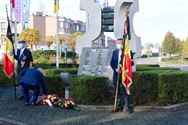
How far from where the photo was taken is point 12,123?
804 cm

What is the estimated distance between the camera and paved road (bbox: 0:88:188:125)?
26.6 feet

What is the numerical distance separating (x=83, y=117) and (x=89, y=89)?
1317 millimetres

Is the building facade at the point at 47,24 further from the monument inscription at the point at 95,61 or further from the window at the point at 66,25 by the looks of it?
the monument inscription at the point at 95,61

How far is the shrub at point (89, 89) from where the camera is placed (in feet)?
32.2

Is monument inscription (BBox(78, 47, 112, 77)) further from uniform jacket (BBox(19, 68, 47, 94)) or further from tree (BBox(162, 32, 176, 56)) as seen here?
tree (BBox(162, 32, 176, 56))

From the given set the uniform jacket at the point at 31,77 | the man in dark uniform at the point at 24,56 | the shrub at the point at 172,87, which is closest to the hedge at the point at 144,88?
the shrub at the point at 172,87

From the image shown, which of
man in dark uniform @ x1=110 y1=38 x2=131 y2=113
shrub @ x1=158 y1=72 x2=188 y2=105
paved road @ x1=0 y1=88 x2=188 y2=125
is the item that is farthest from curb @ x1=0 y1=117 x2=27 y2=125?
shrub @ x1=158 y1=72 x2=188 y2=105

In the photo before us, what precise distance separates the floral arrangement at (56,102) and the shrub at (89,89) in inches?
10.5

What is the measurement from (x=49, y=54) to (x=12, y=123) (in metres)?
29.6

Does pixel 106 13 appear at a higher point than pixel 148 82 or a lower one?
higher

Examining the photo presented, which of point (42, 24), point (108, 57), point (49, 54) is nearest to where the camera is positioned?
point (108, 57)

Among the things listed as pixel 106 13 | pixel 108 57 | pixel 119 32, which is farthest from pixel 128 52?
pixel 106 13

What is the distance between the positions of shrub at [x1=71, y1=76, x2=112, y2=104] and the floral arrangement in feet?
0.88

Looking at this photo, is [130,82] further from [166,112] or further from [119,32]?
[119,32]
